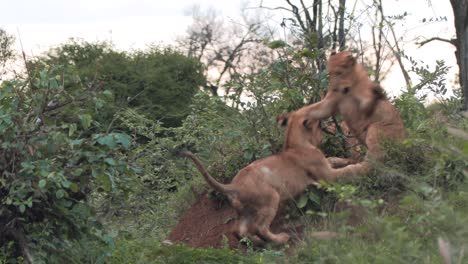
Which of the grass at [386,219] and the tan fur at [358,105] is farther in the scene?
the tan fur at [358,105]

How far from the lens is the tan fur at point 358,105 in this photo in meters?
8.54

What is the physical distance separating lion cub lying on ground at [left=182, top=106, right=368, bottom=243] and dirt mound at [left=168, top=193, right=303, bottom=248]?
0.92 ft

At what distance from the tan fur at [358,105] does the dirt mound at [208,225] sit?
936 millimetres

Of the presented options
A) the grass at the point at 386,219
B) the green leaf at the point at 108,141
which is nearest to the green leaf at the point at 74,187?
the green leaf at the point at 108,141

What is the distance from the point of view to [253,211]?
27.0 ft

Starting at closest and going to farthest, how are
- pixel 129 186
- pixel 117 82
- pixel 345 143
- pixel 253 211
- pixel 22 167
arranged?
pixel 22 167 < pixel 129 186 < pixel 253 211 < pixel 345 143 < pixel 117 82

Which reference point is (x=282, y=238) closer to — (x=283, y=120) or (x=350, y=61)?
(x=283, y=120)

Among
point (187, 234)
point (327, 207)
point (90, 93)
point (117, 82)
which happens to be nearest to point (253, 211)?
point (327, 207)

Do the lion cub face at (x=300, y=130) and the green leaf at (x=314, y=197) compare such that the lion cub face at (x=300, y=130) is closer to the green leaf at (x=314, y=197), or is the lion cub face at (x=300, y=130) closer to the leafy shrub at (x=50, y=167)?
the green leaf at (x=314, y=197)

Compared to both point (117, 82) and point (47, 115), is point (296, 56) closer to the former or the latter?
point (47, 115)

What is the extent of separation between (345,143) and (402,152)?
0.88 meters

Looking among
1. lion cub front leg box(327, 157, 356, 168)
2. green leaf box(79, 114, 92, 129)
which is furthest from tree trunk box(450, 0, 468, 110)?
green leaf box(79, 114, 92, 129)

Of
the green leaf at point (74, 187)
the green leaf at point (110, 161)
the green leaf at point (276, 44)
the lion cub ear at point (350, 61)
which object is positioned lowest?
the green leaf at point (74, 187)

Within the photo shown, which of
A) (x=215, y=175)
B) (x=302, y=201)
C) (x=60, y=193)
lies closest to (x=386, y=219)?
(x=60, y=193)
